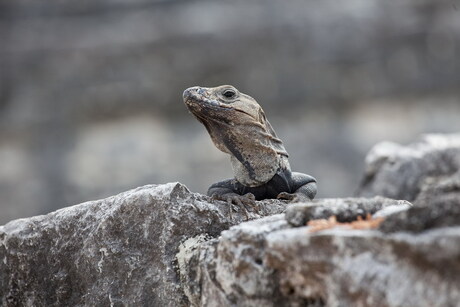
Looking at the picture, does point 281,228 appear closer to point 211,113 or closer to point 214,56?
point 211,113

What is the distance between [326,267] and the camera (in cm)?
345

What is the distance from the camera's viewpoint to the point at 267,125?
236 inches

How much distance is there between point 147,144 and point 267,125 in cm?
1111

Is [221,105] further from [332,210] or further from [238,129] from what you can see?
[332,210]

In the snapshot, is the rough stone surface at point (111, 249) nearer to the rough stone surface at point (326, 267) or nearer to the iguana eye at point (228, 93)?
the rough stone surface at point (326, 267)

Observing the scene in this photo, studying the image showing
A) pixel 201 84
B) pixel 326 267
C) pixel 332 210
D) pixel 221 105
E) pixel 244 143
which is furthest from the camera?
pixel 201 84

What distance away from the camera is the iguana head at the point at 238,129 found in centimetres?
560

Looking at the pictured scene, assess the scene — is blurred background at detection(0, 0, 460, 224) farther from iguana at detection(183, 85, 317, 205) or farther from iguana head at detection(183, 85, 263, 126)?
iguana head at detection(183, 85, 263, 126)

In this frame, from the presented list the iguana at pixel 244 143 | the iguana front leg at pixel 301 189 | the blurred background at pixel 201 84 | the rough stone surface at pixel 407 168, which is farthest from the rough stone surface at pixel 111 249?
the blurred background at pixel 201 84

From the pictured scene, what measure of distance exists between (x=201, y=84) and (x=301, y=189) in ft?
34.7

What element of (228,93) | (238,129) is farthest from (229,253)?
(228,93)

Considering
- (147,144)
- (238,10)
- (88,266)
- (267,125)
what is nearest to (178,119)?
(147,144)

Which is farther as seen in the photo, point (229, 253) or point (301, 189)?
point (301, 189)

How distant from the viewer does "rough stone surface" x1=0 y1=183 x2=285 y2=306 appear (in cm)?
458
